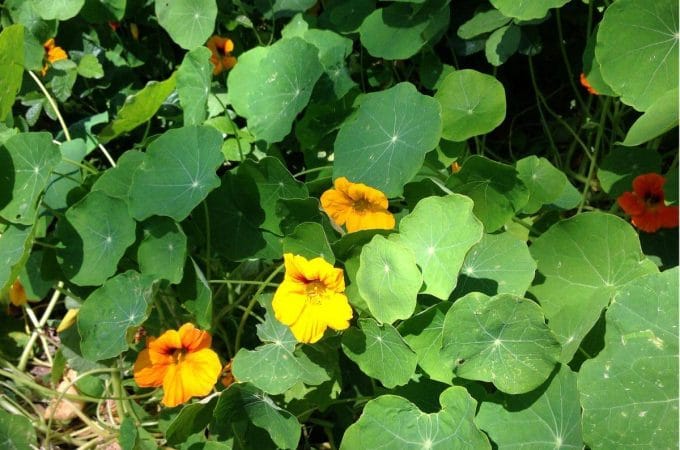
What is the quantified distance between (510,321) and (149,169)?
0.79 m

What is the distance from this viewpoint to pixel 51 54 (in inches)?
82.3

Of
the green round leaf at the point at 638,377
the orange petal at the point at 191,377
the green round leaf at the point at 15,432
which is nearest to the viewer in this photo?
the green round leaf at the point at 638,377

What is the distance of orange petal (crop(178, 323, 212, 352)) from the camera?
4.76 ft

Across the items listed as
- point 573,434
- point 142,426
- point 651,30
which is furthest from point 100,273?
point 651,30

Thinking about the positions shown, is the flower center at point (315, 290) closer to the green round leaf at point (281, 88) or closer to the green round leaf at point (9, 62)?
the green round leaf at point (281, 88)

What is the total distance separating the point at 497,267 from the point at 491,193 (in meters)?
0.18

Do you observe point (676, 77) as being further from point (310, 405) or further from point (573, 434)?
point (310, 405)

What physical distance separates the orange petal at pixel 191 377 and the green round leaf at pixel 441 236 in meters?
0.43

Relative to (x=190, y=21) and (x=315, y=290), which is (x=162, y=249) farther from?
(x=190, y=21)

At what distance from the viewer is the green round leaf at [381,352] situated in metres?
1.30

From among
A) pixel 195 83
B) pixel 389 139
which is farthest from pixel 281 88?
pixel 389 139

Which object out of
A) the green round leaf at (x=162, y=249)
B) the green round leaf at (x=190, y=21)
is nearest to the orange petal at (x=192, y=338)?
the green round leaf at (x=162, y=249)

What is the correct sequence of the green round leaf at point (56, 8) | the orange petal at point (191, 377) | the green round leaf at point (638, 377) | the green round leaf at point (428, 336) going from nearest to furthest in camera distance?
the green round leaf at point (638, 377) < the green round leaf at point (428, 336) < the orange petal at point (191, 377) < the green round leaf at point (56, 8)

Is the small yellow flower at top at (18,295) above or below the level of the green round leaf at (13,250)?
below
